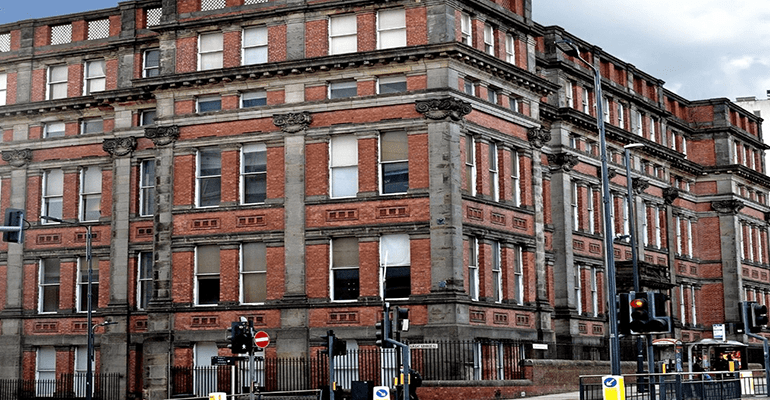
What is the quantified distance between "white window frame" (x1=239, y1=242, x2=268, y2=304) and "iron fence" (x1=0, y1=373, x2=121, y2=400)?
26.4 feet

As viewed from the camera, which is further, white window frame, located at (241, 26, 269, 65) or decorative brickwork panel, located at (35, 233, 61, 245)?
decorative brickwork panel, located at (35, 233, 61, 245)

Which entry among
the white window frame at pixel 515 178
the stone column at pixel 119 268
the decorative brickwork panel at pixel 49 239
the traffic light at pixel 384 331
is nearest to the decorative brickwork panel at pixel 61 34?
the stone column at pixel 119 268

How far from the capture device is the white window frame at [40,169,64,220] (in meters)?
51.8

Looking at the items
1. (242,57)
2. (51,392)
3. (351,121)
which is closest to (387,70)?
(351,121)

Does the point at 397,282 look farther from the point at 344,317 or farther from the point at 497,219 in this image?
the point at 497,219

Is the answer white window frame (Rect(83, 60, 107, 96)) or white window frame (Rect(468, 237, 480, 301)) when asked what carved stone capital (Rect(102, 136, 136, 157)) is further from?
white window frame (Rect(468, 237, 480, 301))

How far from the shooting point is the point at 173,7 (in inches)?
1869

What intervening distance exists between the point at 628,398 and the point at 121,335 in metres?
27.0

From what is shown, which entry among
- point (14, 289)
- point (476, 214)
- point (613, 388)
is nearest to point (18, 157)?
point (14, 289)

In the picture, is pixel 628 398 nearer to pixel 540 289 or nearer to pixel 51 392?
pixel 540 289

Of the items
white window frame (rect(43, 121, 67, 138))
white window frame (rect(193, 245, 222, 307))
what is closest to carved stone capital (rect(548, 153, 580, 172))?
white window frame (rect(193, 245, 222, 307))

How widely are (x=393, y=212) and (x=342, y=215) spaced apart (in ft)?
7.15

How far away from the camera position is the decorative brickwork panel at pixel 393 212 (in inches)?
1673

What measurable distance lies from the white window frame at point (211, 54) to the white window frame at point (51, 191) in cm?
1034
